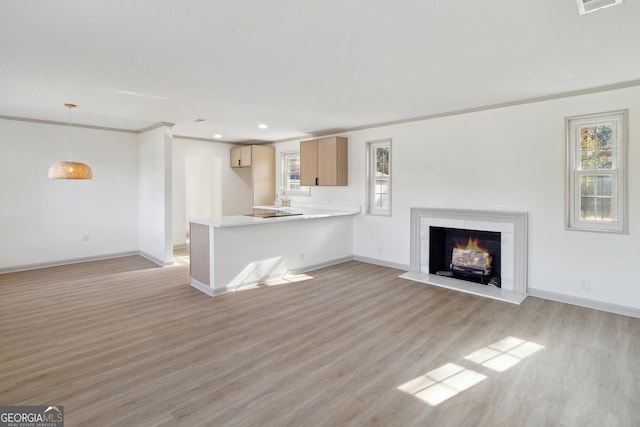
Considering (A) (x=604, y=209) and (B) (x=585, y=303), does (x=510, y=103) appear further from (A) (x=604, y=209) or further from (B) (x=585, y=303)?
(B) (x=585, y=303)

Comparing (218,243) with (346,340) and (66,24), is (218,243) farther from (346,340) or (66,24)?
(66,24)

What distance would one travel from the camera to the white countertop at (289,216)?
173 inches

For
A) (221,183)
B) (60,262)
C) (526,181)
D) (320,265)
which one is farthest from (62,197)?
(526,181)

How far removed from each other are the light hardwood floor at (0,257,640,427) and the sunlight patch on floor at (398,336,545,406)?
14mm

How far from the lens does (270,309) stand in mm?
3830

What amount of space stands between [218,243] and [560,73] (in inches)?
165

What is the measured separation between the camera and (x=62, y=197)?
233 inches

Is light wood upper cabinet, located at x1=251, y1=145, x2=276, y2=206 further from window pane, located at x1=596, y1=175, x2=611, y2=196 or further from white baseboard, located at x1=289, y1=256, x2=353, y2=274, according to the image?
window pane, located at x1=596, y1=175, x2=611, y2=196

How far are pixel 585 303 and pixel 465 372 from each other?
7.87ft

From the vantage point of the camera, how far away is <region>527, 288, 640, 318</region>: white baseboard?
3611 mm

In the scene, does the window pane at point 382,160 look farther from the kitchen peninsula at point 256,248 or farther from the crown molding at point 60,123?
the crown molding at point 60,123

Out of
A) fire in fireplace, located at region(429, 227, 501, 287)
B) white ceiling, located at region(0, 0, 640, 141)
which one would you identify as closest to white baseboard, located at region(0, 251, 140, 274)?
white ceiling, located at region(0, 0, 640, 141)

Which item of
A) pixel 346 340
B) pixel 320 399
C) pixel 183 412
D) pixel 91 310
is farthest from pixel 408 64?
pixel 91 310

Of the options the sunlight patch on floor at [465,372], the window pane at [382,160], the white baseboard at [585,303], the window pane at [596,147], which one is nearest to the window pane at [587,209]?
the window pane at [596,147]
